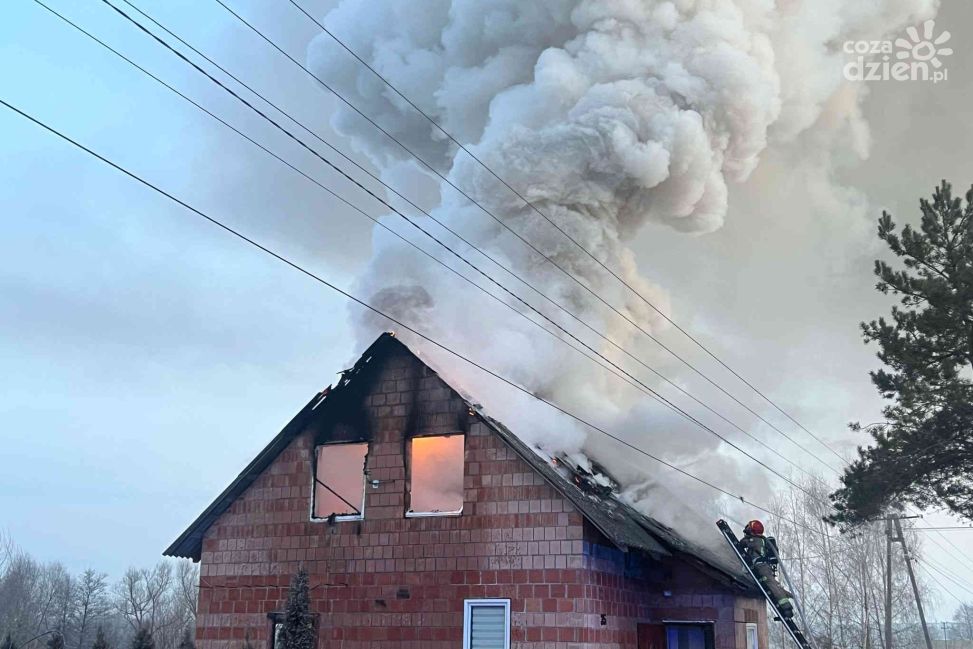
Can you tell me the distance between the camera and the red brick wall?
13.9 metres

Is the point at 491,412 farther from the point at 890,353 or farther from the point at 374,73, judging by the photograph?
the point at 374,73

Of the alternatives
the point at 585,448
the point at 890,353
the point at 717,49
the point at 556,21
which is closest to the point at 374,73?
the point at 556,21

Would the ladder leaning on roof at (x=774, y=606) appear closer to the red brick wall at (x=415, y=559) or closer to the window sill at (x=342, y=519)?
the red brick wall at (x=415, y=559)

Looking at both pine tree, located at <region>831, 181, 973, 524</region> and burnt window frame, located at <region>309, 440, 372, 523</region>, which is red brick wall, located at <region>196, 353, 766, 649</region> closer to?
burnt window frame, located at <region>309, 440, 372, 523</region>

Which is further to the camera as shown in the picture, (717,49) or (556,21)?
(556,21)

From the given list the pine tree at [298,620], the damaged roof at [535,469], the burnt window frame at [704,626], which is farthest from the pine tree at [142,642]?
the burnt window frame at [704,626]

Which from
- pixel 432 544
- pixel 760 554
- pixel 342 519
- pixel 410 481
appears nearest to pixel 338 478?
pixel 342 519

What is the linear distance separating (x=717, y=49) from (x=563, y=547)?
14.7 metres

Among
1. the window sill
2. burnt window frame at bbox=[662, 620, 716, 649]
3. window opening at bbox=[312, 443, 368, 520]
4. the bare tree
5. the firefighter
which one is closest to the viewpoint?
the window sill

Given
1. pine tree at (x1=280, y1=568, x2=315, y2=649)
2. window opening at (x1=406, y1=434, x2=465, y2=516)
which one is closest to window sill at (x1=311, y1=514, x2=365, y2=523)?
window opening at (x1=406, y1=434, x2=465, y2=516)

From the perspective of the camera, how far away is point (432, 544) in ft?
48.8

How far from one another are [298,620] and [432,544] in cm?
238

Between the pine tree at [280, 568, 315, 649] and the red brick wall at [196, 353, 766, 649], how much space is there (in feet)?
2.96

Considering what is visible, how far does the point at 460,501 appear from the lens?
16.4 m
